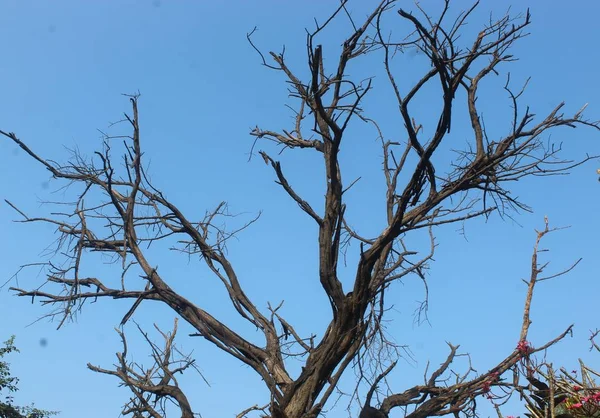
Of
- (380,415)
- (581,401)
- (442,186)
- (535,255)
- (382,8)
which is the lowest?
(581,401)

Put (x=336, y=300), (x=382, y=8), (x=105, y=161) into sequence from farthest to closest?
(x=105, y=161) < (x=336, y=300) < (x=382, y=8)

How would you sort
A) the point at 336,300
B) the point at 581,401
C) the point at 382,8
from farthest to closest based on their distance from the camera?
the point at 336,300 → the point at 382,8 → the point at 581,401

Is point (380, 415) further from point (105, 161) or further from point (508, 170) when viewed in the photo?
point (105, 161)

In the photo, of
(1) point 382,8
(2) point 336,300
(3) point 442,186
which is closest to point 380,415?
(2) point 336,300

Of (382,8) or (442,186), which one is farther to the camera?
(442,186)

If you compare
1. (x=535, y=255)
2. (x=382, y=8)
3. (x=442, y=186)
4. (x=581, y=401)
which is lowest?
(x=581, y=401)

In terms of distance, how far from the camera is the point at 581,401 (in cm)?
461

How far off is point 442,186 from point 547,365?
8.13 feet

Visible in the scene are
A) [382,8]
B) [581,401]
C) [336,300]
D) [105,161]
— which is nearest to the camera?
[581,401]

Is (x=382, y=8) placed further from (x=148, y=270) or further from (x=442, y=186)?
(x=148, y=270)

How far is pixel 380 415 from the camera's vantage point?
6.78 meters

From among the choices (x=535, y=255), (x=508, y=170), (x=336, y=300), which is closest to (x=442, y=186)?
(x=508, y=170)

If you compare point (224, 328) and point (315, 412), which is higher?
point (224, 328)

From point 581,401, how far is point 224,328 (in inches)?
151
